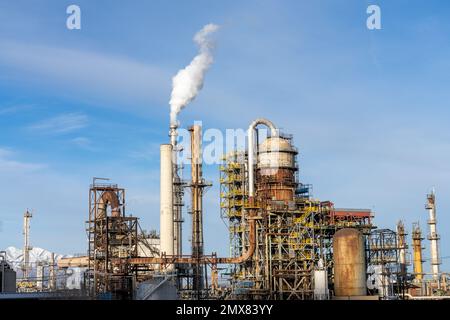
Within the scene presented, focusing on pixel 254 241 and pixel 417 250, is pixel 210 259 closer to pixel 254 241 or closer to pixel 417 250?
pixel 254 241

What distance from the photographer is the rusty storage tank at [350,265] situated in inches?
2586

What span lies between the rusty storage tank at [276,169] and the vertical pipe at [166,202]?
36.6 feet

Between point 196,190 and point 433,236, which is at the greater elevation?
point 196,190

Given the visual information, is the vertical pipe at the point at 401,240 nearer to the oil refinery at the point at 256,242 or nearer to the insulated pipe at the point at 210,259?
the oil refinery at the point at 256,242

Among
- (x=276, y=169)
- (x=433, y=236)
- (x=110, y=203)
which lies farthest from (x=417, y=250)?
(x=110, y=203)

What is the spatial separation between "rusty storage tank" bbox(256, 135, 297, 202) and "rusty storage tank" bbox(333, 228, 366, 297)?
15793mm

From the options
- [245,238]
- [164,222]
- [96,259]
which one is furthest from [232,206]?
[96,259]

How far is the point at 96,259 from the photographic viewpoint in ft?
245

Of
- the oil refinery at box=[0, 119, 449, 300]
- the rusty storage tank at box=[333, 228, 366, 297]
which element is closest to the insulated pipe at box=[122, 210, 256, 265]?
the oil refinery at box=[0, 119, 449, 300]

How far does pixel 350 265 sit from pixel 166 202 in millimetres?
23278

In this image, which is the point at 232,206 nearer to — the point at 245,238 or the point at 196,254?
the point at 245,238

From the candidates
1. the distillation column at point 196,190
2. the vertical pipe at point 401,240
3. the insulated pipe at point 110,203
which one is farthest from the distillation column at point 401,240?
the insulated pipe at point 110,203

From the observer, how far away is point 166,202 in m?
78.4
